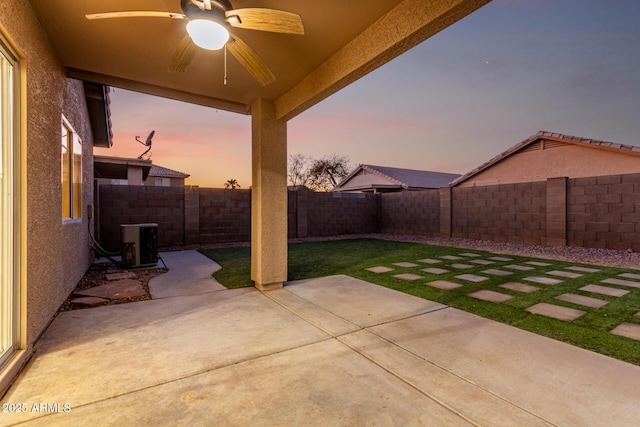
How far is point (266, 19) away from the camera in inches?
73.5

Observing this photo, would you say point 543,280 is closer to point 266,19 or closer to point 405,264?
point 405,264

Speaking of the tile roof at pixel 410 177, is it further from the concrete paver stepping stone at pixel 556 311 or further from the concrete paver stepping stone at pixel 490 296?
the concrete paver stepping stone at pixel 556 311

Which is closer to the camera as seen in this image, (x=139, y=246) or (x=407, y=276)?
(x=407, y=276)

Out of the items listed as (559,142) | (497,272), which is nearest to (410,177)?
(559,142)

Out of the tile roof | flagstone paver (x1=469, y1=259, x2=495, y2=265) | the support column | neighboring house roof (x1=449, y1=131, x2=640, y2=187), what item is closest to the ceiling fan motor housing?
the support column

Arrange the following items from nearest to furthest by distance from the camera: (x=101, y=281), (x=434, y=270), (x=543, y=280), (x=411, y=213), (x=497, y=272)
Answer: (x=543, y=280), (x=101, y=281), (x=497, y=272), (x=434, y=270), (x=411, y=213)

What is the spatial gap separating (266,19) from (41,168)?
2.19m

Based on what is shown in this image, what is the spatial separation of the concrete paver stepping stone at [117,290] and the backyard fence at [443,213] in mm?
3473

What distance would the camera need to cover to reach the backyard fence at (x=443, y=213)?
20.3 feet

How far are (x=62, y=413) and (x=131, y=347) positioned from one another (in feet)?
2.45

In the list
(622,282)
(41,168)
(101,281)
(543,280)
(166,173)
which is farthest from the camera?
(166,173)

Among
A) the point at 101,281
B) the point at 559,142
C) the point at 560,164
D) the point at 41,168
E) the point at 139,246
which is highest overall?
the point at 559,142

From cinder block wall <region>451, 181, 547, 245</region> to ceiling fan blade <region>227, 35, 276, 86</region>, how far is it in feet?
25.2

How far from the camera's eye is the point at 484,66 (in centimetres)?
869
